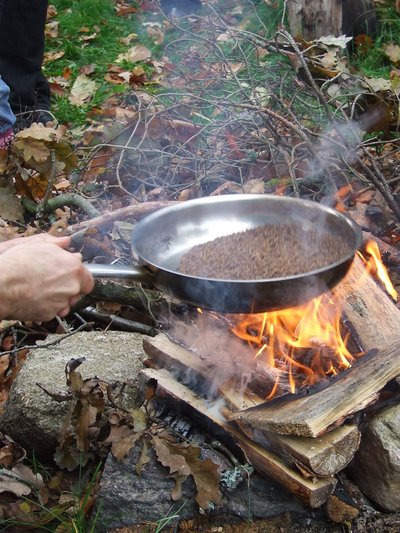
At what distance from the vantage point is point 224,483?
218cm

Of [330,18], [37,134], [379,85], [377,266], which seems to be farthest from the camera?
[330,18]

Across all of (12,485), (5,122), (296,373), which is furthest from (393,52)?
(12,485)

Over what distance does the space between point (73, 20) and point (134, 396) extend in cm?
555

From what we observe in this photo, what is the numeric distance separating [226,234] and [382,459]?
99 centimetres

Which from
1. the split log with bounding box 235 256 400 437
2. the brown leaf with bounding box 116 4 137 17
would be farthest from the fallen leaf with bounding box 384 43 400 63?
the split log with bounding box 235 256 400 437

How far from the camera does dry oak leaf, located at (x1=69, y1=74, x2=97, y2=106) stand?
5.76m

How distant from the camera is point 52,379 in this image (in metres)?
2.57

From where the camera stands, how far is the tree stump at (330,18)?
548cm

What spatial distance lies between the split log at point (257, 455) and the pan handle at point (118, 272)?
0.46 metres

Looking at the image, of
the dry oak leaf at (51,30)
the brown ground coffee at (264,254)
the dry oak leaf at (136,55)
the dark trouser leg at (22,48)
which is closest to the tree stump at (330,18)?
the dry oak leaf at (136,55)

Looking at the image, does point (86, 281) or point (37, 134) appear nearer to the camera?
point (86, 281)

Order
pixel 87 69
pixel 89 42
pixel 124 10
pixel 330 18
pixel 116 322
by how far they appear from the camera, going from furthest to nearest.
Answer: pixel 124 10
pixel 89 42
pixel 87 69
pixel 330 18
pixel 116 322

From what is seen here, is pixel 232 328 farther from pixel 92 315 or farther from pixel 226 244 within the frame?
pixel 92 315

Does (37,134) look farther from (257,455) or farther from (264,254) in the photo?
(257,455)
